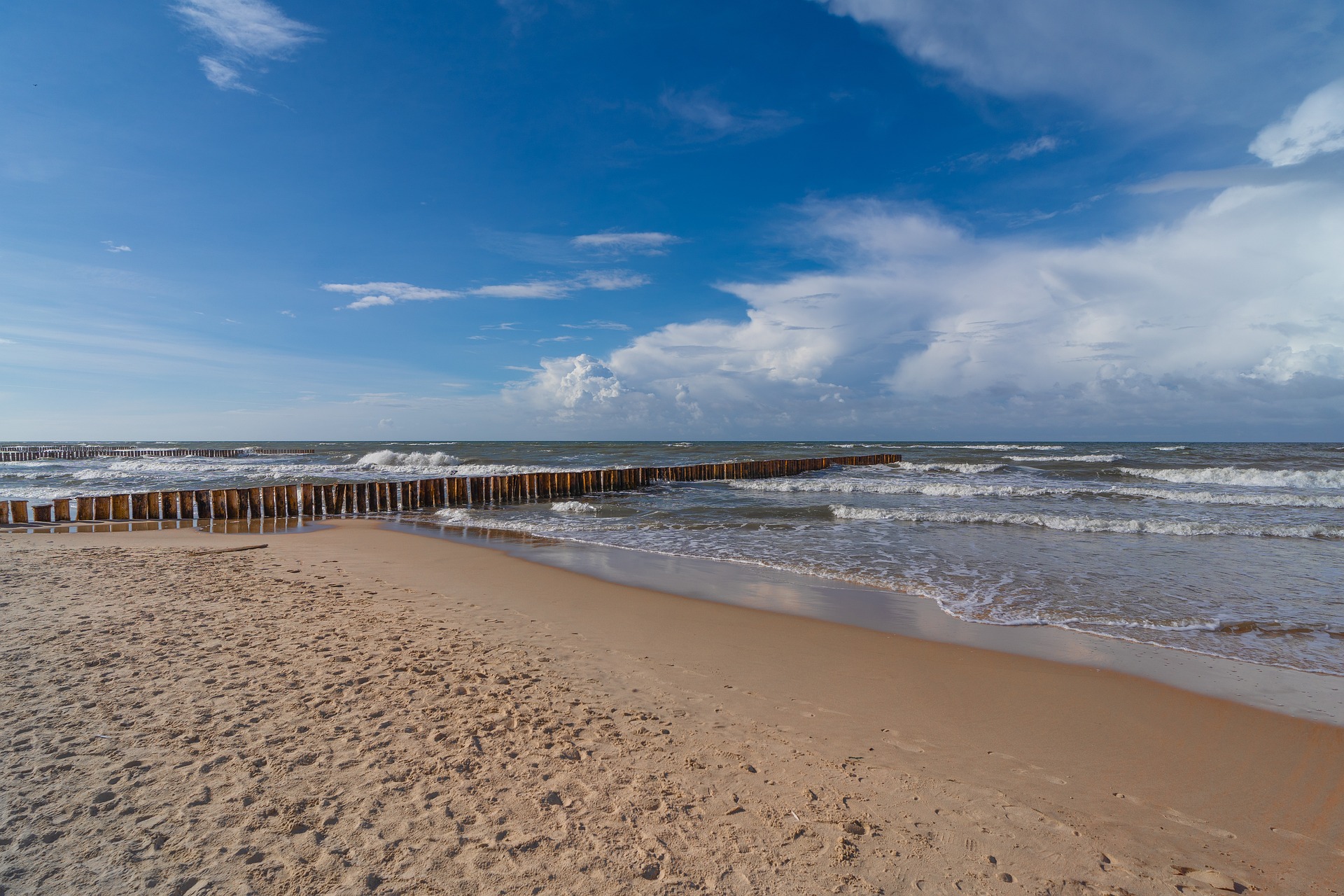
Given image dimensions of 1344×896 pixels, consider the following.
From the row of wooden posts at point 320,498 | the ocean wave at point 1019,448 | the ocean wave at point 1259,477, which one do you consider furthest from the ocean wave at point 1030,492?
A: the ocean wave at point 1019,448

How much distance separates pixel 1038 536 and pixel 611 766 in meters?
11.7

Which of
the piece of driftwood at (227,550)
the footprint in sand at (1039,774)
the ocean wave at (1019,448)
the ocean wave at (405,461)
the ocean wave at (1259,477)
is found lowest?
the ocean wave at (1259,477)

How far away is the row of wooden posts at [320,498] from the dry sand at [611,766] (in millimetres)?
10165

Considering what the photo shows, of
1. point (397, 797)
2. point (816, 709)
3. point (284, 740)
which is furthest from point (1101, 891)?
point (284, 740)

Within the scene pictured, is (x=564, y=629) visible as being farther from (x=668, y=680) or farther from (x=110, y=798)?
(x=110, y=798)

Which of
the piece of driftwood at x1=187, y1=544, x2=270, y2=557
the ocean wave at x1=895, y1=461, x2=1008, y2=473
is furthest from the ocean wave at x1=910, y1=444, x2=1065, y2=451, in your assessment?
the piece of driftwood at x1=187, y1=544, x2=270, y2=557

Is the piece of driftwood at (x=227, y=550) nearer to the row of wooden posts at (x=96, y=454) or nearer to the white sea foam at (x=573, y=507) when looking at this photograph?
the white sea foam at (x=573, y=507)

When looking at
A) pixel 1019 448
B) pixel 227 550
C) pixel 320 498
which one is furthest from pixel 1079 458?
pixel 227 550

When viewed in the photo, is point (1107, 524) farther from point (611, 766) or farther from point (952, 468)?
point (952, 468)

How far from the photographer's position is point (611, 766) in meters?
3.30

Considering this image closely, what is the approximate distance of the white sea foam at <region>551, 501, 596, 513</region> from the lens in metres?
16.7

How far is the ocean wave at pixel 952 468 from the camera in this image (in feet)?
101

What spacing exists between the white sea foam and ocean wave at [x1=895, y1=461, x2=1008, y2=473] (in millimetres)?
20099

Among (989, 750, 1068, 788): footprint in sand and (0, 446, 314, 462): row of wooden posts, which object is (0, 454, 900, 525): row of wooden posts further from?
(0, 446, 314, 462): row of wooden posts
